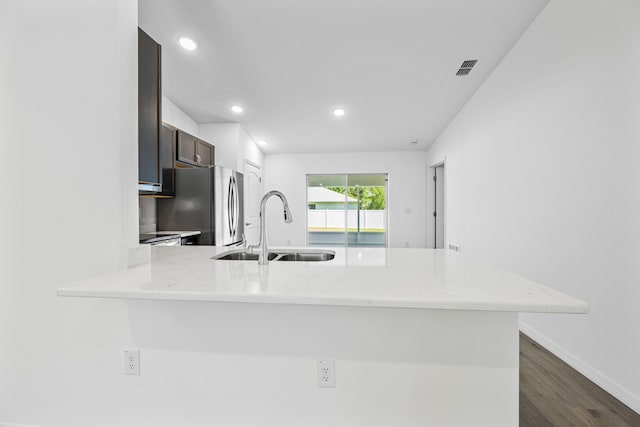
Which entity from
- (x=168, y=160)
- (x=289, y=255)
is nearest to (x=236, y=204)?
(x=168, y=160)

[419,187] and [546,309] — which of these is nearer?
[546,309]

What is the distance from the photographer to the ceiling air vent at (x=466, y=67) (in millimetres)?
2971

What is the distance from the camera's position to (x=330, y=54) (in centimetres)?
290

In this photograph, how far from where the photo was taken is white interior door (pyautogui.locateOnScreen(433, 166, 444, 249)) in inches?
233

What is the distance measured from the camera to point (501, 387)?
1187mm

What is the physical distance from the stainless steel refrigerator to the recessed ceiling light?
4.17ft

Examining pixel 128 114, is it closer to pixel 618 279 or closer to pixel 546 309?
pixel 546 309

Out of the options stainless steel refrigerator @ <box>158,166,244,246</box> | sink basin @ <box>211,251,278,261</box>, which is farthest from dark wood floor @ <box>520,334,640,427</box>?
stainless steel refrigerator @ <box>158,166,244,246</box>

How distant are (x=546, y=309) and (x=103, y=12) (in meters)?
2.15

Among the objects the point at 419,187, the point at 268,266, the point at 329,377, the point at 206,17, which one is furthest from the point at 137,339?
the point at 419,187

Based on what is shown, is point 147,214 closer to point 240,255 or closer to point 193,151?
point 193,151

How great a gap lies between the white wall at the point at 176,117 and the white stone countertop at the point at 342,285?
3007 mm

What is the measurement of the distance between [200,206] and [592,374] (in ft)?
12.4

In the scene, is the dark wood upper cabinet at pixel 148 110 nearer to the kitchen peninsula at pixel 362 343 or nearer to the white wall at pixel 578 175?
the kitchen peninsula at pixel 362 343
